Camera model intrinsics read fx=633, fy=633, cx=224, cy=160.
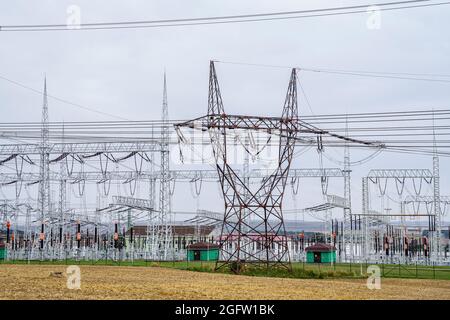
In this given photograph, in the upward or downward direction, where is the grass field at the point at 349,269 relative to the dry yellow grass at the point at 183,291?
downward

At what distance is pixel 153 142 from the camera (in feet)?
162

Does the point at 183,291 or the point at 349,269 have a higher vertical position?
the point at 183,291

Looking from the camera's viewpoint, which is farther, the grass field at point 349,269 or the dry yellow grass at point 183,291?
the grass field at point 349,269

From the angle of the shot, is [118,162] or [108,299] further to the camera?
[118,162]

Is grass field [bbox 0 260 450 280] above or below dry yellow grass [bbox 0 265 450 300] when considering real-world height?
below

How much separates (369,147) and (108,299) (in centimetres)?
2089

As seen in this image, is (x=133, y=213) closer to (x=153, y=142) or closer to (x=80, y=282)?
(x=153, y=142)

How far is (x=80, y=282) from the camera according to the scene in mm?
22562

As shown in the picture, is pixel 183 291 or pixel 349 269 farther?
pixel 349 269

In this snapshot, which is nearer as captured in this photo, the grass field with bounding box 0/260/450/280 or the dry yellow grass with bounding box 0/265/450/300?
the dry yellow grass with bounding box 0/265/450/300
